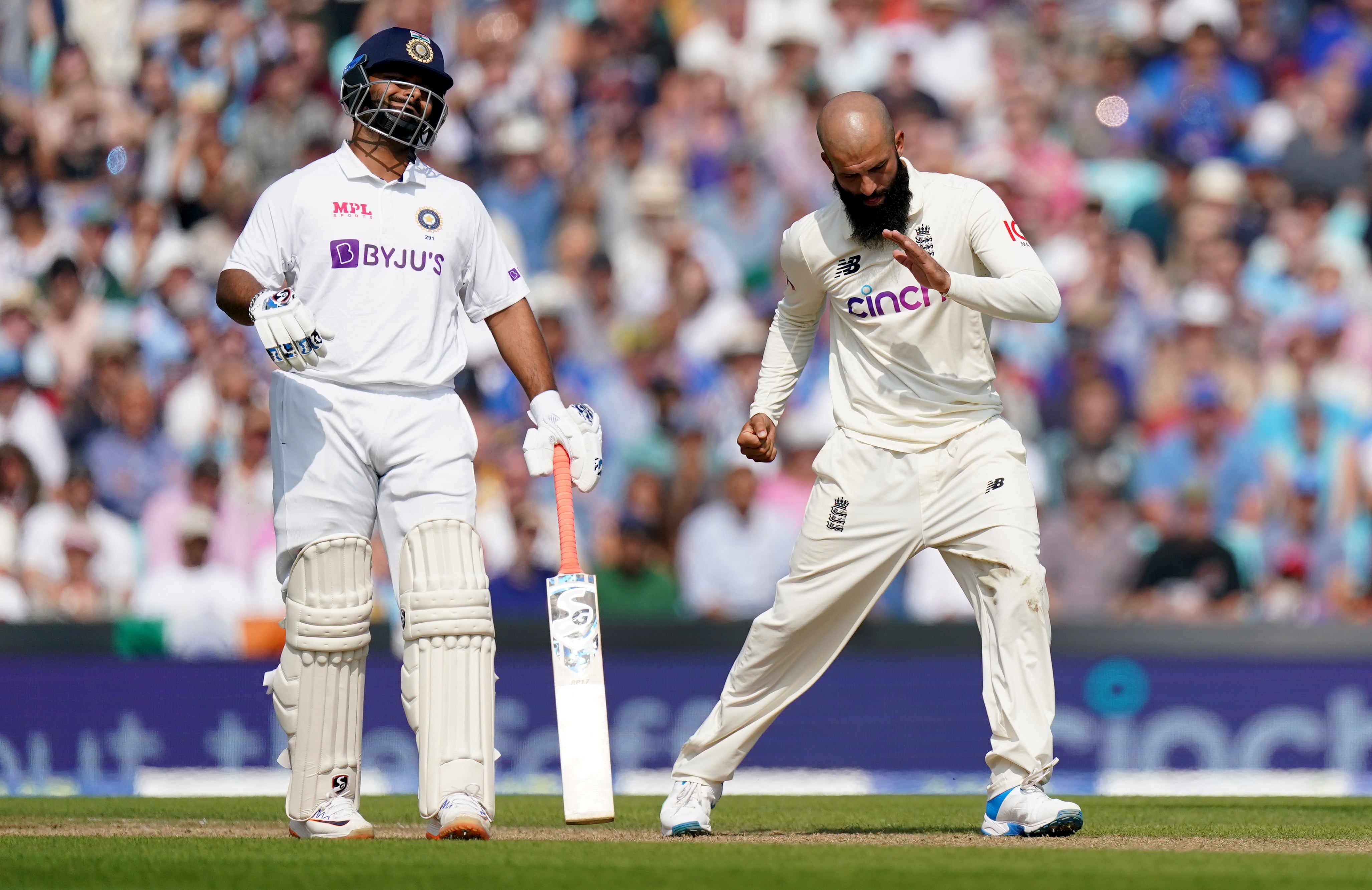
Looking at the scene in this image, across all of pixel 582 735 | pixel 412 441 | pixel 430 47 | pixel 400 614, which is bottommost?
pixel 582 735

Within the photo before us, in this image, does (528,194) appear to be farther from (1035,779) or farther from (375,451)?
(1035,779)

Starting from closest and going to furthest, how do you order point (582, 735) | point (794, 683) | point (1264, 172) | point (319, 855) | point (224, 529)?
point (319, 855)
point (582, 735)
point (794, 683)
point (224, 529)
point (1264, 172)

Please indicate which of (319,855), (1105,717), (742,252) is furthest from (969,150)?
(319,855)

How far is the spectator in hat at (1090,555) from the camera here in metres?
10.8

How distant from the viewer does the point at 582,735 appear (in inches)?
218

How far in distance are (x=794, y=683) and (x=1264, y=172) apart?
28.8 feet

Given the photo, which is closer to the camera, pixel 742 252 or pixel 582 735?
pixel 582 735

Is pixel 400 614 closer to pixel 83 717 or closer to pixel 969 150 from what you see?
pixel 83 717

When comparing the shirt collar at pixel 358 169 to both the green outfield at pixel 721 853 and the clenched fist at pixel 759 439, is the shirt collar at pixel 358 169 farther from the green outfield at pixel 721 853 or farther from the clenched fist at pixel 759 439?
the green outfield at pixel 721 853

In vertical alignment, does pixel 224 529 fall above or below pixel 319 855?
above

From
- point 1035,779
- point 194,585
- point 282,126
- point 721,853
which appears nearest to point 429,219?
point 721,853

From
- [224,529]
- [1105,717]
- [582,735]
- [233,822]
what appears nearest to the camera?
[582,735]

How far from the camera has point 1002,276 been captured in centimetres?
588

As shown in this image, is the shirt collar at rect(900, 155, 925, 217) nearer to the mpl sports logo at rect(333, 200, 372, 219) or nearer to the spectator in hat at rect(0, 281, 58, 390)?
the mpl sports logo at rect(333, 200, 372, 219)
